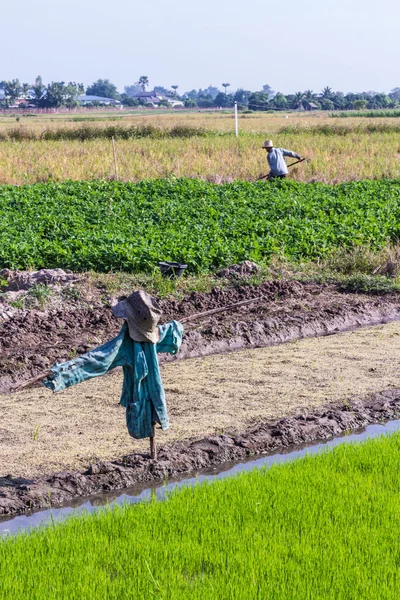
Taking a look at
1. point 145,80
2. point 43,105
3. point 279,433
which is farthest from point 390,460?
point 145,80

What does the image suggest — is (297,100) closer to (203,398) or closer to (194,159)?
(194,159)

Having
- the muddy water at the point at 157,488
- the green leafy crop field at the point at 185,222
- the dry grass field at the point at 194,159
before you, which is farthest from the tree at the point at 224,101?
the muddy water at the point at 157,488

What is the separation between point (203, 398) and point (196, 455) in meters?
1.37

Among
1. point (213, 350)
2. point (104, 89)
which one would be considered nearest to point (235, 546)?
point (213, 350)

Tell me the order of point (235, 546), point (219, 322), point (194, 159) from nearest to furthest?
point (235, 546), point (219, 322), point (194, 159)

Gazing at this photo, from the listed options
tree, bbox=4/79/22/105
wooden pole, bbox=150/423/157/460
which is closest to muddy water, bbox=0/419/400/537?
wooden pole, bbox=150/423/157/460

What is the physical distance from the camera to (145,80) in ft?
563

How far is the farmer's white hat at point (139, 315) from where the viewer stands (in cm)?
605

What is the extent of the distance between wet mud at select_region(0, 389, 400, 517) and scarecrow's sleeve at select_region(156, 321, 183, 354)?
0.84 metres

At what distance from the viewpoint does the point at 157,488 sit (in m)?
6.32

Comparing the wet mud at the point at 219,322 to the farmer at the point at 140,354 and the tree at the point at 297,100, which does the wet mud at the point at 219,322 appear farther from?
the tree at the point at 297,100

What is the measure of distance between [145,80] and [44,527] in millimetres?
172022

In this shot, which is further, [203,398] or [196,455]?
[203,398]

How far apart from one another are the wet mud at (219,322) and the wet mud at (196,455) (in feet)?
7.70
